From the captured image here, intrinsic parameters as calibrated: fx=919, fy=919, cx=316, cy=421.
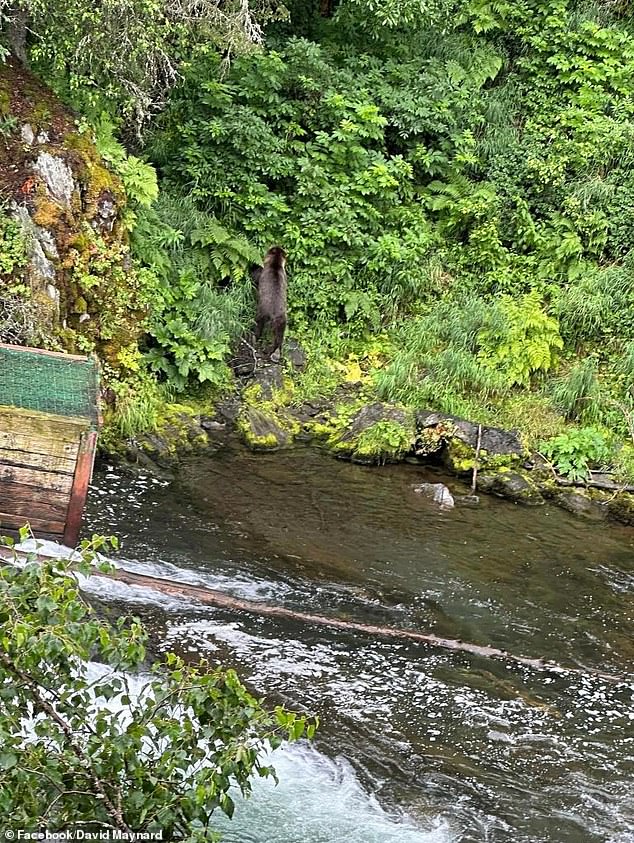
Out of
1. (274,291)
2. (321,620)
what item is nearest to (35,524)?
(321,620)

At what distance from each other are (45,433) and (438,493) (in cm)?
436

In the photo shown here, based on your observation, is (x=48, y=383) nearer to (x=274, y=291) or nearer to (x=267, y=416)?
(x=267, y=416)

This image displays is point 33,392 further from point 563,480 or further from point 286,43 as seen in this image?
point 286,43

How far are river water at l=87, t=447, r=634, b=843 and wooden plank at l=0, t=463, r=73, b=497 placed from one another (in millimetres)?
773

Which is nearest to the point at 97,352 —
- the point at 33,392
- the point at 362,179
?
the point at 33,392

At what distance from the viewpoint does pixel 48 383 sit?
6.36m

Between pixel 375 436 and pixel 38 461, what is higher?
pixel 375 436

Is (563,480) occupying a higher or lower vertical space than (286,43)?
lower

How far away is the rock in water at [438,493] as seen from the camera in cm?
921

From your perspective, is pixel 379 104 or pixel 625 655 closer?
pixel 625 655

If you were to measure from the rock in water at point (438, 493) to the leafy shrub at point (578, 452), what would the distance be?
1.53 m

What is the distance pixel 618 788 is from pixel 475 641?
5.42ft

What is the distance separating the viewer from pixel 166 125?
11.6m

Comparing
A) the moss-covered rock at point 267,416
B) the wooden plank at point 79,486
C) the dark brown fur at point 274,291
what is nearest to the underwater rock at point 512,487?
the moss-covered rock at point 267,416
